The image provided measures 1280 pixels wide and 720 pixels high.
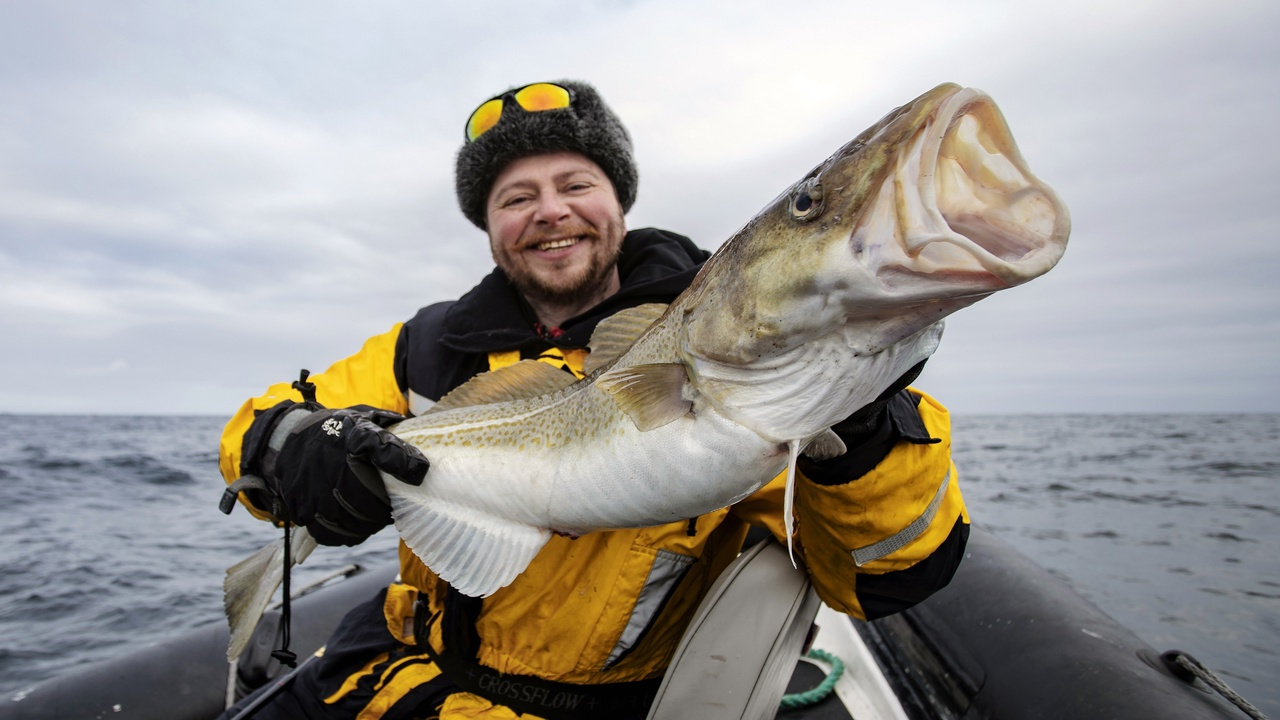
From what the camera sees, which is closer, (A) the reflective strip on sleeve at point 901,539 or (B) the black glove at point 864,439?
(B) the black glove at point 864,439

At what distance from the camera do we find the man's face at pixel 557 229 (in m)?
3.41

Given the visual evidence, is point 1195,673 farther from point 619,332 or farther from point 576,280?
point 576,280

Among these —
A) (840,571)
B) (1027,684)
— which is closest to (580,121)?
(840,571)

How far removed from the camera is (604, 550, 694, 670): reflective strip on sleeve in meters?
2.47

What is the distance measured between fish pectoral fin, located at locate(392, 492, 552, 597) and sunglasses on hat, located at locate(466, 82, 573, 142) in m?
2.34

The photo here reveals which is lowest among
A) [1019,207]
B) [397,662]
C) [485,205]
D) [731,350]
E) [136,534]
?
[136,534]

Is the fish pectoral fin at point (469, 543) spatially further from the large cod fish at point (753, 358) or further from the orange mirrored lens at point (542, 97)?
the orange mirrored lens at point (542, 97)

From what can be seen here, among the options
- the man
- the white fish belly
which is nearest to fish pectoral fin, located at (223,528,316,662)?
the man

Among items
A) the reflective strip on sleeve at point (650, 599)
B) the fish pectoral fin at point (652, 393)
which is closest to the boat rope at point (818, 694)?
the reflective strip on sleeve at point (650, 599)

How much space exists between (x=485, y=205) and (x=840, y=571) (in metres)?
2.78

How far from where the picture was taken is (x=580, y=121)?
379cm

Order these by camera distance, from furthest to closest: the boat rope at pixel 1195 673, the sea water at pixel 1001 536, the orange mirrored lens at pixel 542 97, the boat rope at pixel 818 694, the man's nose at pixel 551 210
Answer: the sea water at pixel 1001 536 < the orange mirrored lens at pixel 542 97 < the boat rope at pixel 818 694 < the man's nose at pixel 551 210 < the boat rope at pixel 1195 673

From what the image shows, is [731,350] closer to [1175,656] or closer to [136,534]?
[1175,656]

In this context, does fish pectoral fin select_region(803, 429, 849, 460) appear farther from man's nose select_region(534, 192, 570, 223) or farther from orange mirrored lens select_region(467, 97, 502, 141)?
orange mirrored lens select_region(467, 97, 502, 141)
